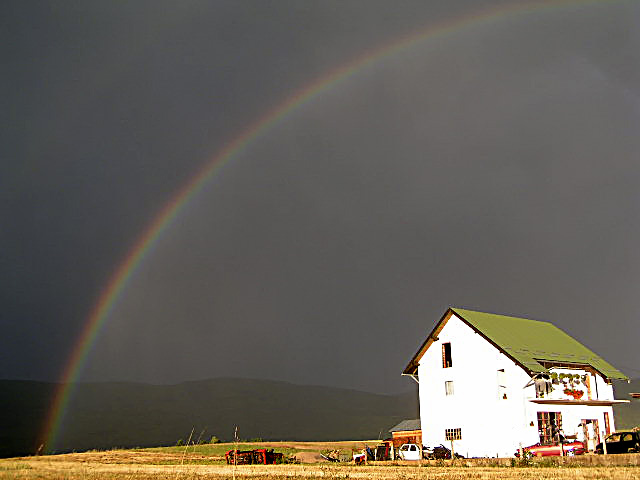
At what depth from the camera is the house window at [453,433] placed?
56.5m

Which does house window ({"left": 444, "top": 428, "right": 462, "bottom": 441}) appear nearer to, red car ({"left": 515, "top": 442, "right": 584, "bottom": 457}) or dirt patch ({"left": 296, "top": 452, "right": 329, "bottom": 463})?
dirt patch ({"left": 296, "top": 452, "right": 329, "bottom": 463})

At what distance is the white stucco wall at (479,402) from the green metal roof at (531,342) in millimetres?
723

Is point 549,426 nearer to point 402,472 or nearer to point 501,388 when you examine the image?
point 501,388

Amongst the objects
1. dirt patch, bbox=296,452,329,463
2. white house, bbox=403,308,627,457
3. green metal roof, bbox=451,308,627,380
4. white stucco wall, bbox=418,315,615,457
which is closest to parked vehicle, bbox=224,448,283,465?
dirt patch, bbox=296,452,329,463

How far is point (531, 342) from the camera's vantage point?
6025cm

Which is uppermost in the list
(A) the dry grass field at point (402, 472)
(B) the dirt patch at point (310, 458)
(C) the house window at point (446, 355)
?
(C) the house window at point (446, 355)

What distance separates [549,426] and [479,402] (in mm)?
5193

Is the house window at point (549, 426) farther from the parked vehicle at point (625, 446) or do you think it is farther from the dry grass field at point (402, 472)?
the dry grass field at point (402, 472)

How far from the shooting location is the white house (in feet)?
176

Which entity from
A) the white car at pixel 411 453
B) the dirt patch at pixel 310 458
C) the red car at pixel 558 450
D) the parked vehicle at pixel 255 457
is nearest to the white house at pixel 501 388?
the white car at pixel 411 453

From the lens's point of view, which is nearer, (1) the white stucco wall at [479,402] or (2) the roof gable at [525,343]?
(1) the white stucco wall at [479,402]

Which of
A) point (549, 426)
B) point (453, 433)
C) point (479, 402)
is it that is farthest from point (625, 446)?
point (453, 433)

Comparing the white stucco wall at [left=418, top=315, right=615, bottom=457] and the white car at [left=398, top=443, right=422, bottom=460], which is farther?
the white stucco wall at [left=418, top=315, right=615, bottom=457]

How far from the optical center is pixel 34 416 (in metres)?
170
